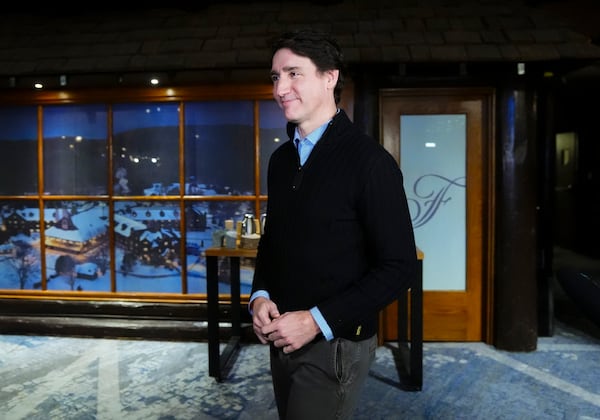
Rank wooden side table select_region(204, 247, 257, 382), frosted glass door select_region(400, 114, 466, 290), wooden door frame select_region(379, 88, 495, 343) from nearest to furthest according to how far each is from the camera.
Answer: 1. wooden side table select_region(204, 247, 257, 382)
2. wooden door frame select_region(379, 88, 495, 343)
3. frosted glass door select_region(400, 114, 466, 290)

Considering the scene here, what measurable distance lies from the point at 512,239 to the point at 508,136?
0.95m

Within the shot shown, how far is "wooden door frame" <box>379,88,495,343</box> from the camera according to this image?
4641 millimetres

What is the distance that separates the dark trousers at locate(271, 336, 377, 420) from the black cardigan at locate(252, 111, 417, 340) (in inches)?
2.3

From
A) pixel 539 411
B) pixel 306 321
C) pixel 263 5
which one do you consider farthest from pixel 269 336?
pixel 263 5

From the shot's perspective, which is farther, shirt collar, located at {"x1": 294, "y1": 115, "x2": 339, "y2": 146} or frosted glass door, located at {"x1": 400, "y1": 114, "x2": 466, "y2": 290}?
frosted glass door, located at {"x1": 400, "y1": 114, "x2": 466, "y2": 290}

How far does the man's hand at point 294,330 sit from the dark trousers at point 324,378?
0.33 feet

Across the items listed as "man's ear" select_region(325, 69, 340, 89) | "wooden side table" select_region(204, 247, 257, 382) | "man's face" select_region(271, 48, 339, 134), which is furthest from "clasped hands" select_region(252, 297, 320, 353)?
"wooden side table" select_region(204, 247, 257, 382)

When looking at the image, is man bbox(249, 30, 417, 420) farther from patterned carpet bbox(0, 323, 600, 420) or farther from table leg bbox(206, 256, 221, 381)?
table leg bbox(206, 256, 221, 381)

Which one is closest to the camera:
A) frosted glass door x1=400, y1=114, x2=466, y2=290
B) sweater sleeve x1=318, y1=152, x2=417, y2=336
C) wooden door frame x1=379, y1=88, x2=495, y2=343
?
sweater sleeve x1=318, y1=152, x2=417, y2=336

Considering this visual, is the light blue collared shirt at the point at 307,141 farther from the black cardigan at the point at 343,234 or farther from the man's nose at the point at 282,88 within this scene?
the man's nose at the point at 282,88

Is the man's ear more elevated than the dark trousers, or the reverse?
the man's ear

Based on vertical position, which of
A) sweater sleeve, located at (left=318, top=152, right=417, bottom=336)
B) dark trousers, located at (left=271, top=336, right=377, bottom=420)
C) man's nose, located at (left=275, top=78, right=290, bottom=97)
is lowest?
dark trousers, located at (left=271, top=336, right=377, bottom=420)

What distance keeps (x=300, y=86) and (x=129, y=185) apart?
3929 mm

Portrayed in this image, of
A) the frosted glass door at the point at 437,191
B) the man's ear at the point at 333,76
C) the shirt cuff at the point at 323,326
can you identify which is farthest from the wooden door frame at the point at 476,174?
the shirt cuff at the point at 323,326
